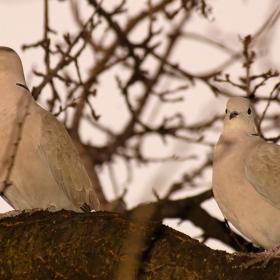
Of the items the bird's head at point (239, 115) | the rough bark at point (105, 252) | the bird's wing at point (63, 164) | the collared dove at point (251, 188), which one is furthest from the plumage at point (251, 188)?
the bird's wing at point (63, 164)

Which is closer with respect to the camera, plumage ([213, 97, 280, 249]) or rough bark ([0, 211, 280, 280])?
rough bark ([0, 211, 280, 280])

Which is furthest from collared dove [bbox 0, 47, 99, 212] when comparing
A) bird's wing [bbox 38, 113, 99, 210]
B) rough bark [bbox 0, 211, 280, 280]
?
rough bark [bbox 0, 211, 280, 280]

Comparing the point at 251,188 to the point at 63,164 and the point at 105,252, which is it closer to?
the point at 105,252

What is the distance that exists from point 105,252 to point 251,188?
4.04ft

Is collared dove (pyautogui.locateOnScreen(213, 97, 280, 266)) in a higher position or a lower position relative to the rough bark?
higher

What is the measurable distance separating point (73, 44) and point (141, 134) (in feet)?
3.08

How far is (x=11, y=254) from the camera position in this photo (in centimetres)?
330

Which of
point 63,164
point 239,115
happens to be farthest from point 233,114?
point 63,164

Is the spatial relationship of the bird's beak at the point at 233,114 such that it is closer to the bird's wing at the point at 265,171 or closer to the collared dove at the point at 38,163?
the bird's wing at the point at 265,171

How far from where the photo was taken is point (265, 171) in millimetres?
4055

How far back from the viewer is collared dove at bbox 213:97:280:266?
3.98 meters

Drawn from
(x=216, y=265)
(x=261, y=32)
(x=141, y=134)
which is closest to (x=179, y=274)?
(x=216, y=265)

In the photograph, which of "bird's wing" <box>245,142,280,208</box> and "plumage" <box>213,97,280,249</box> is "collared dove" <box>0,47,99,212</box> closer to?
"plumage" <box>213,97,280,249</box>

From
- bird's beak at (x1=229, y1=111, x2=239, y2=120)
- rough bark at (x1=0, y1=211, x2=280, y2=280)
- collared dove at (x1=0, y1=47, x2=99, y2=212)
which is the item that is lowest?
rough bark at (x1=0, y1=211, x2=280, y2=280)
